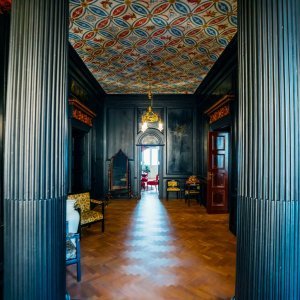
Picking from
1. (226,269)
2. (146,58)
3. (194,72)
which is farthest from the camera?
(194,72)

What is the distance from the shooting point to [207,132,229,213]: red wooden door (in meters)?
6.12

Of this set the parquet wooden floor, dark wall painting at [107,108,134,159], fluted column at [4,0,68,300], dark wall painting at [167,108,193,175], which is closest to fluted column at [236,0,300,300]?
the parquet wooden floor

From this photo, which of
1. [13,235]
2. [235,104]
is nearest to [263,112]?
Answer: [13,235]

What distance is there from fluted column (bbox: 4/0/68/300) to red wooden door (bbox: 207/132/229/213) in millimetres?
4994

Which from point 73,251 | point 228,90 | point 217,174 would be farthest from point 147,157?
point 73,251

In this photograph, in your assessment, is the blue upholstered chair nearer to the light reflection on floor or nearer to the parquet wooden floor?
the parquet wooden floor

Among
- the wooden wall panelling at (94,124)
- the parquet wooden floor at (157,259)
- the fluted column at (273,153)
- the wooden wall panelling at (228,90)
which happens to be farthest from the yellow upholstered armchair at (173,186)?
the fluted column at (273,153)

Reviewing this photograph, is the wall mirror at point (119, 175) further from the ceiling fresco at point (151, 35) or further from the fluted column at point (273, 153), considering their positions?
the fluted column at point (273, 153)

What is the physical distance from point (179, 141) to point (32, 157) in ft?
23.0

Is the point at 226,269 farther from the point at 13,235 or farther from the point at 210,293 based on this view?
the point at 13,235

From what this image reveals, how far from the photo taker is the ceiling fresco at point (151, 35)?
3248 mm

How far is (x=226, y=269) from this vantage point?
307 cm

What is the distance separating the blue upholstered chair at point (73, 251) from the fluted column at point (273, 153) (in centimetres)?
201

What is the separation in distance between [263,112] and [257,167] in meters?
0.38
